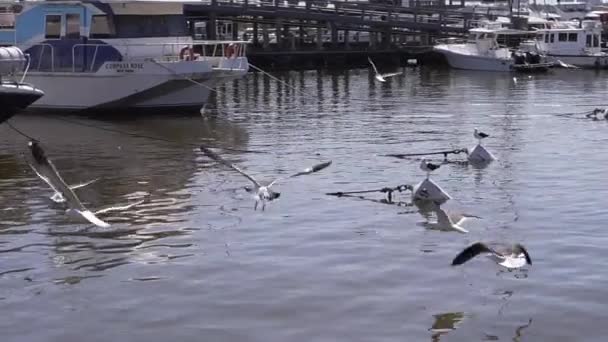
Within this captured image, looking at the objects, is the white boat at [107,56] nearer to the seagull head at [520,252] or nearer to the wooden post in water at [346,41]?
the seagull head at [520,252]

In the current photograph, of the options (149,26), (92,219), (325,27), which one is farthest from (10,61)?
(325,27)

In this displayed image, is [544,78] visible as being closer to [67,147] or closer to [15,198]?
[67,147]

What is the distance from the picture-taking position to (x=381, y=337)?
353 inches

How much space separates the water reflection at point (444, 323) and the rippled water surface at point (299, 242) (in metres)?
0.02

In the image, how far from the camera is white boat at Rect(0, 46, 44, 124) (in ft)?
62.5

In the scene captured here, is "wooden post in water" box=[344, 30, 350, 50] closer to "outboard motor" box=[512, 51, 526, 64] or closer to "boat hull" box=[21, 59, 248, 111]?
"outboard motor" box=[512, 51, 526, 64]

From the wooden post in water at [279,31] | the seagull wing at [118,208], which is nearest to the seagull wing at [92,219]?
the seagull wing at [118,208]

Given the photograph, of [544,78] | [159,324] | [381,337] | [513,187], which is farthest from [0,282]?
[544,78]

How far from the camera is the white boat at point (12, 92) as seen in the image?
19.0m

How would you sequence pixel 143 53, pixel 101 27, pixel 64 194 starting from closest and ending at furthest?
pixel 64 194 < pixel 101 27 < pixel 143 53

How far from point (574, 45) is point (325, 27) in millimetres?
13633

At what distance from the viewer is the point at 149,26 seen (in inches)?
1027

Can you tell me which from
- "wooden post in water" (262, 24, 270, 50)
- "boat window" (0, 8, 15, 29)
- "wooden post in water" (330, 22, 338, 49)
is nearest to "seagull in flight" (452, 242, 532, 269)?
"boat window" (0, 8, 15, 29)

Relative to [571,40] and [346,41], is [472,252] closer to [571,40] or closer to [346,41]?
[571,40]
